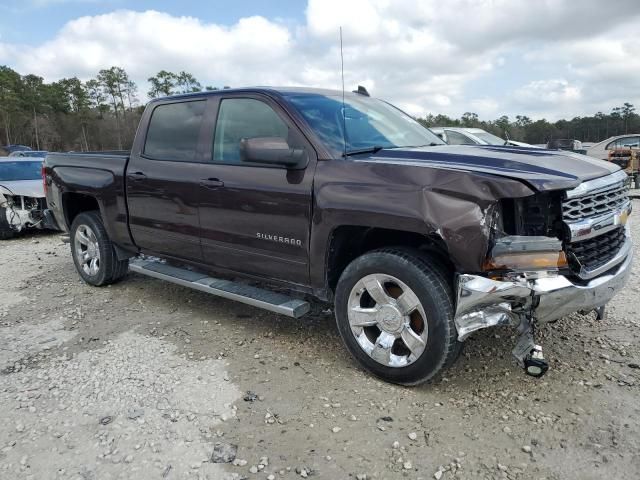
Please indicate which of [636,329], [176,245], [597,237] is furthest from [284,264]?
[636,329]

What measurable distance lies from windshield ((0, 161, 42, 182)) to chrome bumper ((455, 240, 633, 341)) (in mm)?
9486

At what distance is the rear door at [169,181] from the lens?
4.12 m

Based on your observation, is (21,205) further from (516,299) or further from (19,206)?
(516,299)

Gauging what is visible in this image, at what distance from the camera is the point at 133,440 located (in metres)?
2.69

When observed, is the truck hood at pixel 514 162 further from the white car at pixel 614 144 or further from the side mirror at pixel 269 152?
the white car at pixel 614 144

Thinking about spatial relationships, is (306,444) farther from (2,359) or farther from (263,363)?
(2,359)

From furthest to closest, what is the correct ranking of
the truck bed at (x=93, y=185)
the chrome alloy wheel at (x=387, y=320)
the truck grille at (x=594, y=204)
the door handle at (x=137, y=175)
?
the truck bed at (x=93, y=185), the door handle at (x=137, y=175), the chrome alloy wheel at (x=387, y=320), the truck grille at (x=594, y=204)

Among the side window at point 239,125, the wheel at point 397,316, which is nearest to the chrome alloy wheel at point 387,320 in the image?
the wheel at point 397,316

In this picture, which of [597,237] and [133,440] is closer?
[133,440]

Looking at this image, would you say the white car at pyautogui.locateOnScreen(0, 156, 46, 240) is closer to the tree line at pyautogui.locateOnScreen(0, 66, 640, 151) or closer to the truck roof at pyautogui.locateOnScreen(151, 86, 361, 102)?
the truck roof at pyautogui.locateOnScreen(151, 86, 361, 102)

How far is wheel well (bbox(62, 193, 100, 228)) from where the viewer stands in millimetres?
5559

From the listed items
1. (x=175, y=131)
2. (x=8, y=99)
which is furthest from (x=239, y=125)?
(x=8, y=99)

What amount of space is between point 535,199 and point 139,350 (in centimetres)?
293

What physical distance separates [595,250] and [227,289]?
253cm
